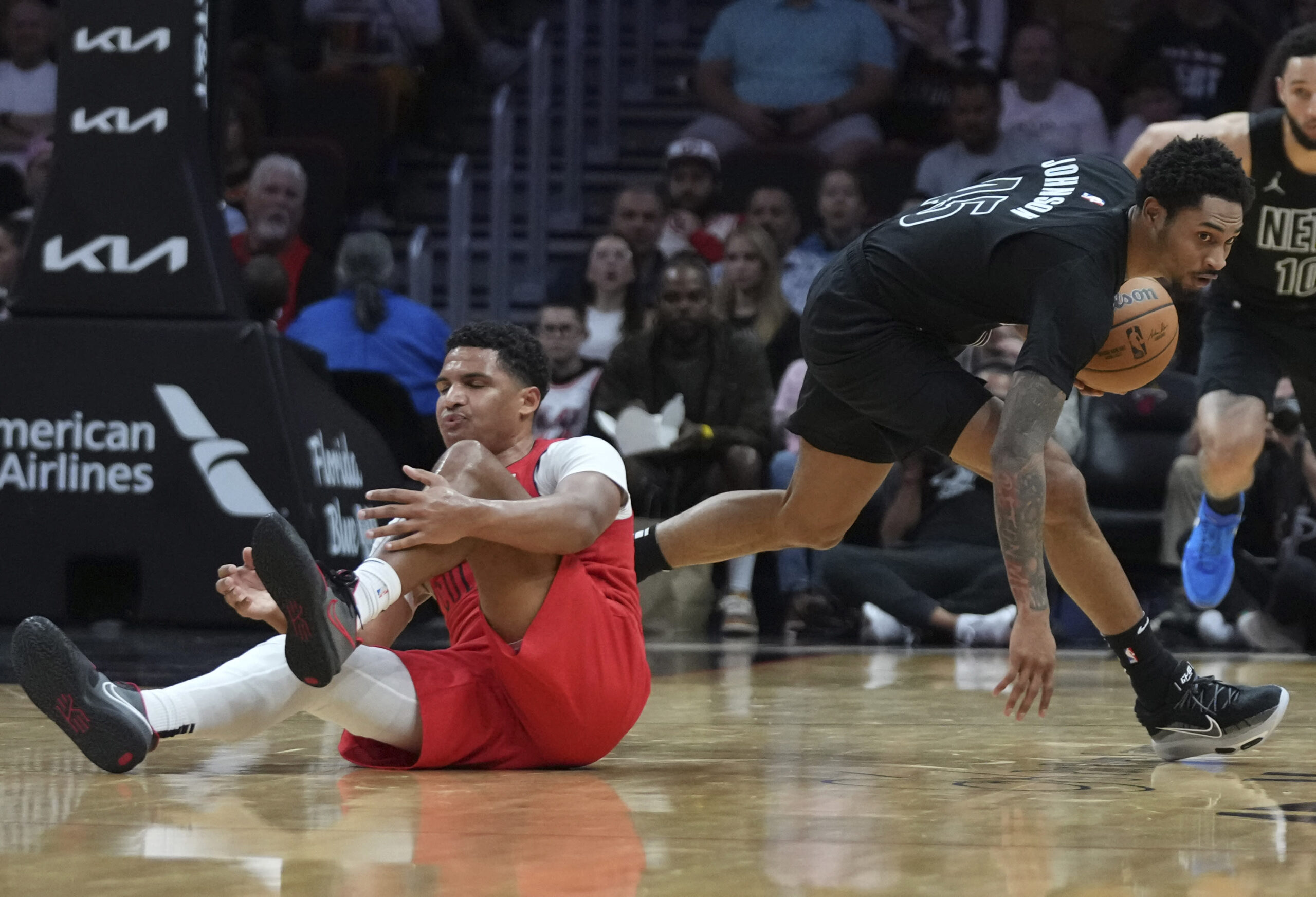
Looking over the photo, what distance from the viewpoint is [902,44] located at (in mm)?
9133

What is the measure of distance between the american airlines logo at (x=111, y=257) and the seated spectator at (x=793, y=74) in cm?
376

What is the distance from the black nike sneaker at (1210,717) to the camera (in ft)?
10.3

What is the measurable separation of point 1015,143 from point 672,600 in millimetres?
3062

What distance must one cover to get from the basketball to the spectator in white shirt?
24.2 feet

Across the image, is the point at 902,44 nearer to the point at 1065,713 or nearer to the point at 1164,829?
the point at 1065,713

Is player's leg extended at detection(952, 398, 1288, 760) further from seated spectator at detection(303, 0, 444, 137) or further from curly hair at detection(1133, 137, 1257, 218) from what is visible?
seated spectator at detection(303, 0, 444, 137)

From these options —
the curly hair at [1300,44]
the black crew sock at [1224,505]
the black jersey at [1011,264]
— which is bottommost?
the black crew sock at [1224,505]

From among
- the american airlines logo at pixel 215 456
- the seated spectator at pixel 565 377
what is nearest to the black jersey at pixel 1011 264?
the american airlines logo at pixel 215 456

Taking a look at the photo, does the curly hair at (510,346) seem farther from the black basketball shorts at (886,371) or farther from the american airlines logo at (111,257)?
the american airlines logo at (111,257)

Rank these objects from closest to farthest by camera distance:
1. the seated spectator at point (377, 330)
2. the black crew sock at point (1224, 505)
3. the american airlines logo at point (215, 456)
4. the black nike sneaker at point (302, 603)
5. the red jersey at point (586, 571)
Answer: the black nike sneaker at point (302, 603) < the red jersey at point (586, 571) < the black crew sock at point (1224, 505) < the american airlines logo at point (215, 456) < the seated spectator at point (377, 330)

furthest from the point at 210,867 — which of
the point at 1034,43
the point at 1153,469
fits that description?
the point at 1034,43

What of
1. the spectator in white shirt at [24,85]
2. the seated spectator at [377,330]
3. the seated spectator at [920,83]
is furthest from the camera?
the spectator in white shirt at [24,85]

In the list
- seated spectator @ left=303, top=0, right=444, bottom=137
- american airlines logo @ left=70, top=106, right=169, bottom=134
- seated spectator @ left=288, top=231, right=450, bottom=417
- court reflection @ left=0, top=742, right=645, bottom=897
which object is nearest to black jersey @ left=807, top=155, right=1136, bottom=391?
court reflection @ left=0, top=742, right=645, bottom=897

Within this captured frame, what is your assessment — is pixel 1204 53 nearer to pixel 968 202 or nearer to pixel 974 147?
pixel 974 147
